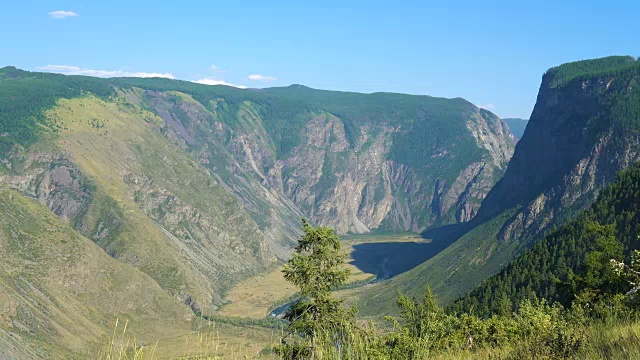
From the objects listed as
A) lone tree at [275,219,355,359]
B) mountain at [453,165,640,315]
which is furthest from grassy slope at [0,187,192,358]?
lone tree at [275,219,355,359]

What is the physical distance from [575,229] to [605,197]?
36.9 feet

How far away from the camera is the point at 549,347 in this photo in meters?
12.7

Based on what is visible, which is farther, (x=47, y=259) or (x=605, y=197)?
(x=47, y=259)

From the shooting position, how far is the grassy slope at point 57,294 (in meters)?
145

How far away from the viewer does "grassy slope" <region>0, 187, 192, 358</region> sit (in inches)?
5709

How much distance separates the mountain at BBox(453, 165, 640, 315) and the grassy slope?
91204mm

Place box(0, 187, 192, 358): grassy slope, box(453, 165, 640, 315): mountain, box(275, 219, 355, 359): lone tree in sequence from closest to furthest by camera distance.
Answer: box(275, 219, 355, 359): lone tree, box(453, 165, 640, 315): mountain, box(0, 187, 192, 358): grassy slope

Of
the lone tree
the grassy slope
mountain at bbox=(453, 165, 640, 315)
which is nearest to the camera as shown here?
the lone tree

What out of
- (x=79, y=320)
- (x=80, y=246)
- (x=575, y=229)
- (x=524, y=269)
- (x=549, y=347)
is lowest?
(x=79, y=320)

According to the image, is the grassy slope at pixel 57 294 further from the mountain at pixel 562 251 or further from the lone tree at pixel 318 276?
the lone tree at pixel 318 276

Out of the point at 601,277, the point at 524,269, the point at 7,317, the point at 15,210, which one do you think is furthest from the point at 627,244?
the point at 15,210

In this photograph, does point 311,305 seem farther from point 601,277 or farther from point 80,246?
point 80,246

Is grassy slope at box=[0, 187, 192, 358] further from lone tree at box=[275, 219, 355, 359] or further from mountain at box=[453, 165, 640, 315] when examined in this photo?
lone tree at box=[275, 219, 355, 359]

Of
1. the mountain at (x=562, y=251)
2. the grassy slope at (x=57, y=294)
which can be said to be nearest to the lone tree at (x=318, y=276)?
the mountain at (x=562, y=251)
